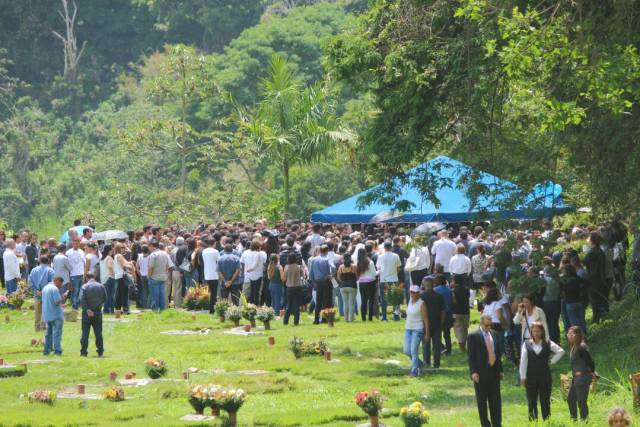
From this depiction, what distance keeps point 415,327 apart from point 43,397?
6208 millimetres

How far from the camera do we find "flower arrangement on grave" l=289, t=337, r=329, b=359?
78.0 feet

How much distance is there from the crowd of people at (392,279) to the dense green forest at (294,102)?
1.75 m

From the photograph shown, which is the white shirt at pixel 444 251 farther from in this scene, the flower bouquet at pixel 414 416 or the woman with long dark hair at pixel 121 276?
the flower bouquet at pixel 414 416

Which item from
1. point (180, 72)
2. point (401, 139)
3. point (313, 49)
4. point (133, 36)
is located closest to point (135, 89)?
point (133, 36)

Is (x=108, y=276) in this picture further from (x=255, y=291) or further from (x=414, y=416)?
(x=414, y=416)

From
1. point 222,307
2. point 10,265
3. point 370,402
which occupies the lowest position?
point 370,402

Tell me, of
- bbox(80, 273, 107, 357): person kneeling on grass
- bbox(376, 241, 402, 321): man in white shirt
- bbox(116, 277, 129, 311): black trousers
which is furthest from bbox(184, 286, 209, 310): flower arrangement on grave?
bbox(80, 273, 107, 357): person kneeling on grass

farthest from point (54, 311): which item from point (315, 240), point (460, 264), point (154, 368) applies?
point (315, 240)

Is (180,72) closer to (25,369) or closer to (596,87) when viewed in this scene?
(25,369)

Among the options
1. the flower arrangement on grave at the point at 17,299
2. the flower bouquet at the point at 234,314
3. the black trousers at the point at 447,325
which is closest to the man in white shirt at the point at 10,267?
the flower arrangement on grave at the point at 17,299

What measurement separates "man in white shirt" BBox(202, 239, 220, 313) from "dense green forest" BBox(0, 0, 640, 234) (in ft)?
15.5

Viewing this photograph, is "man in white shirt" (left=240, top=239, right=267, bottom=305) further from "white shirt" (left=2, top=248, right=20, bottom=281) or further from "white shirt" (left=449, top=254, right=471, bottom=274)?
"white shirt" (left=2, top=248, right=20, bottom=281)

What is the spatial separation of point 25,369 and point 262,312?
633 cm

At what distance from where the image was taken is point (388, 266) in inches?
1150
